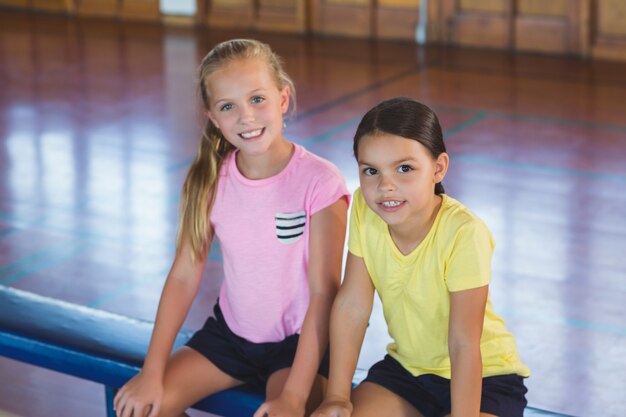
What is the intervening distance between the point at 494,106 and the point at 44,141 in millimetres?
2792

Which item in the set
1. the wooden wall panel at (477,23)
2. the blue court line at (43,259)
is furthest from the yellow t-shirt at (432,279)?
the wooden wall panel at (477,23)

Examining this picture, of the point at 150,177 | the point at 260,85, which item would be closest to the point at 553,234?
the point at 150,177

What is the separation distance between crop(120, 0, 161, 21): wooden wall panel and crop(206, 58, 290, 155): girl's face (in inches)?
309

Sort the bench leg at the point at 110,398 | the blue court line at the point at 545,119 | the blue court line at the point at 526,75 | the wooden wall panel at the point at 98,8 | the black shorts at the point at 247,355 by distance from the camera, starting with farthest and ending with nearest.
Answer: the wooden wall panel at the point at 98,8
the blue court line at the point at 526,75
the blue court line at the point at 545,119
the bench leg at the point at 110,398
the black shorts at the point at 247,355

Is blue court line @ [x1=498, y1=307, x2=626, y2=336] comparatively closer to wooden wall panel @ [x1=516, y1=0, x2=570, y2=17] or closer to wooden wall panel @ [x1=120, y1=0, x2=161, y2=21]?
wooden wall panel @ [x1=516, y1=0, x2=570, y2=17]

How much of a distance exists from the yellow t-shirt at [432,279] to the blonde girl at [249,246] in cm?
16

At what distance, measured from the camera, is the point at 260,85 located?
244 cm

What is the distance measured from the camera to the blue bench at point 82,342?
2.63m

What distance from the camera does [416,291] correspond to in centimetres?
222

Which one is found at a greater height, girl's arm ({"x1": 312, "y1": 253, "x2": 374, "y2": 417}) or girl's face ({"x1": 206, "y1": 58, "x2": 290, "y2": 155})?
girl's face ({"x1": 206, "y1": 58, "x2": 290, "y2": 155})

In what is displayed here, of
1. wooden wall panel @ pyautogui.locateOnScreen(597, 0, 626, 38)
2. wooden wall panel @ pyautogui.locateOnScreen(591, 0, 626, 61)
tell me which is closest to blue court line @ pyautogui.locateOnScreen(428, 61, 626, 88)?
wooden wall panel @ pyautogui.locateOnScreen(591, 0, 626, 61)

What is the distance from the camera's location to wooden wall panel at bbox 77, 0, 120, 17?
10359mm

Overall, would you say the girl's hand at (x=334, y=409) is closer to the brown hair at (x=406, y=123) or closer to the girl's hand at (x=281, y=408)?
the girl's hand at (x=281, y=408)

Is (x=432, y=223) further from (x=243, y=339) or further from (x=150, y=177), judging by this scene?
(x=150, y=177)
